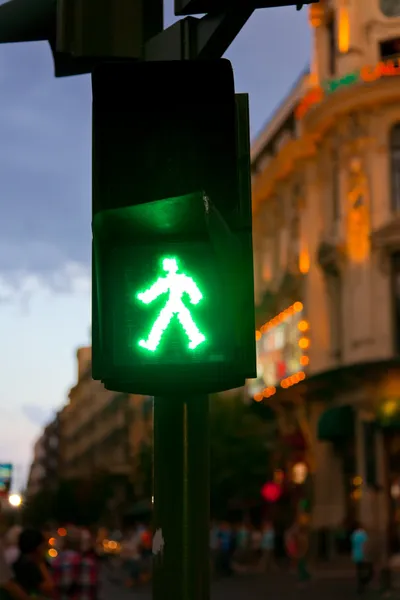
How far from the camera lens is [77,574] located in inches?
971

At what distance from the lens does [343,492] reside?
1577 inches

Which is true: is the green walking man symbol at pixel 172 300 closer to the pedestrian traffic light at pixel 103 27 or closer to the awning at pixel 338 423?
the pedestrian traffic light at pixel 103 27

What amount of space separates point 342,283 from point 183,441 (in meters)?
36.9

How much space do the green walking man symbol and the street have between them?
2239cm

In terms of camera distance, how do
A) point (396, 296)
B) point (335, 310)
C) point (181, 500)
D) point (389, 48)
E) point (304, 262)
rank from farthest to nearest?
1. point (304, 262)
2. point (335, 310)
3. point (389, 48)
4. point (396, 296)
5. point (181, 500)

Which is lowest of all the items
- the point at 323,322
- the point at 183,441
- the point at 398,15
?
the point at 183,441

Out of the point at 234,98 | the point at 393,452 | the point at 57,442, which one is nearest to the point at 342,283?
the point at 393,452

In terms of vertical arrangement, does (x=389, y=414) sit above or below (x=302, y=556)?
above

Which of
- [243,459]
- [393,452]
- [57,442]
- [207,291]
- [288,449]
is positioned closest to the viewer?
[207,291]

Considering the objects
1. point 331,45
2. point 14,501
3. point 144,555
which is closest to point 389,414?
point 144,555

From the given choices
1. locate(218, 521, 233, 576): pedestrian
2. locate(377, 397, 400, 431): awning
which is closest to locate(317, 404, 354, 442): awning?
locate(377, 397, 400, 431): awning

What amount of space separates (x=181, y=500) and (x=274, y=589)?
26260 millimetres

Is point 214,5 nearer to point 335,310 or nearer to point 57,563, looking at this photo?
point 57,563

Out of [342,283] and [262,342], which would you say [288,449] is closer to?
[262,342]
